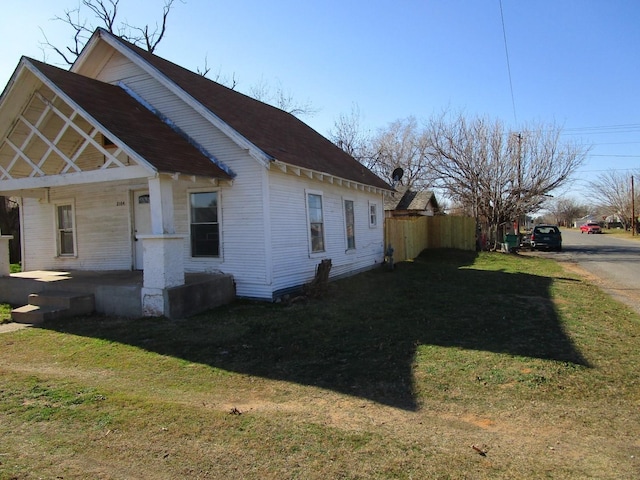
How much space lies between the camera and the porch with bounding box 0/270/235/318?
336 inches

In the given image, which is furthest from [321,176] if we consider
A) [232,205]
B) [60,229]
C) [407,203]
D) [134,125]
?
[407,203]

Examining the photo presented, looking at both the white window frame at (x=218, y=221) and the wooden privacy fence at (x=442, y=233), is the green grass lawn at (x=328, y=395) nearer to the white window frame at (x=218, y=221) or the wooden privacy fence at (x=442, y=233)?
the white window frame at (x=218, y=221)

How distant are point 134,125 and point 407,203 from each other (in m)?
23.6

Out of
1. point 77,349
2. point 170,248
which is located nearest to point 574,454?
point 77,349

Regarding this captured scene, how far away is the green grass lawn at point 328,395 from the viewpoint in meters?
3.33

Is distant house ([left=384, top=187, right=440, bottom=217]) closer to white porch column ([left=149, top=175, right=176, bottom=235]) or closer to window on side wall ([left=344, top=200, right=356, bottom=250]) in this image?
window on side wall ([left=344, top=200, right=356, bottom=250])

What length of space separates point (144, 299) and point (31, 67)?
5.43 metres

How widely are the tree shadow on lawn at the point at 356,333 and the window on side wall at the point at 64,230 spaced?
192 inches

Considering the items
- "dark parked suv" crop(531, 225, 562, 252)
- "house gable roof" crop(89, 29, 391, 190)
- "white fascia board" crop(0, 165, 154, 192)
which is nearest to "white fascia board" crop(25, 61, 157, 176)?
"white fascia board" crop(0, 165, 154, 192)

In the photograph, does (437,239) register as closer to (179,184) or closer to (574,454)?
(179,184)

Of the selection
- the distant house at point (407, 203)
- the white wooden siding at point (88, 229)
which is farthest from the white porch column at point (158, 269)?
the distant house at point (407, 203)

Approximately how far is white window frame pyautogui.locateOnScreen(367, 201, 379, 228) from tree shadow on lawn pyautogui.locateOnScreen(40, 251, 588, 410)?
225 inches

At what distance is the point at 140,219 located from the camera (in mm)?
11391

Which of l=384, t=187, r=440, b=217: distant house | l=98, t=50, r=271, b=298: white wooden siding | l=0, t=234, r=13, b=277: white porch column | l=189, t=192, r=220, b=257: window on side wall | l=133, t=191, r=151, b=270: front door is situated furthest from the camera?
l=384, t=187, r=440, b=217: distant house
